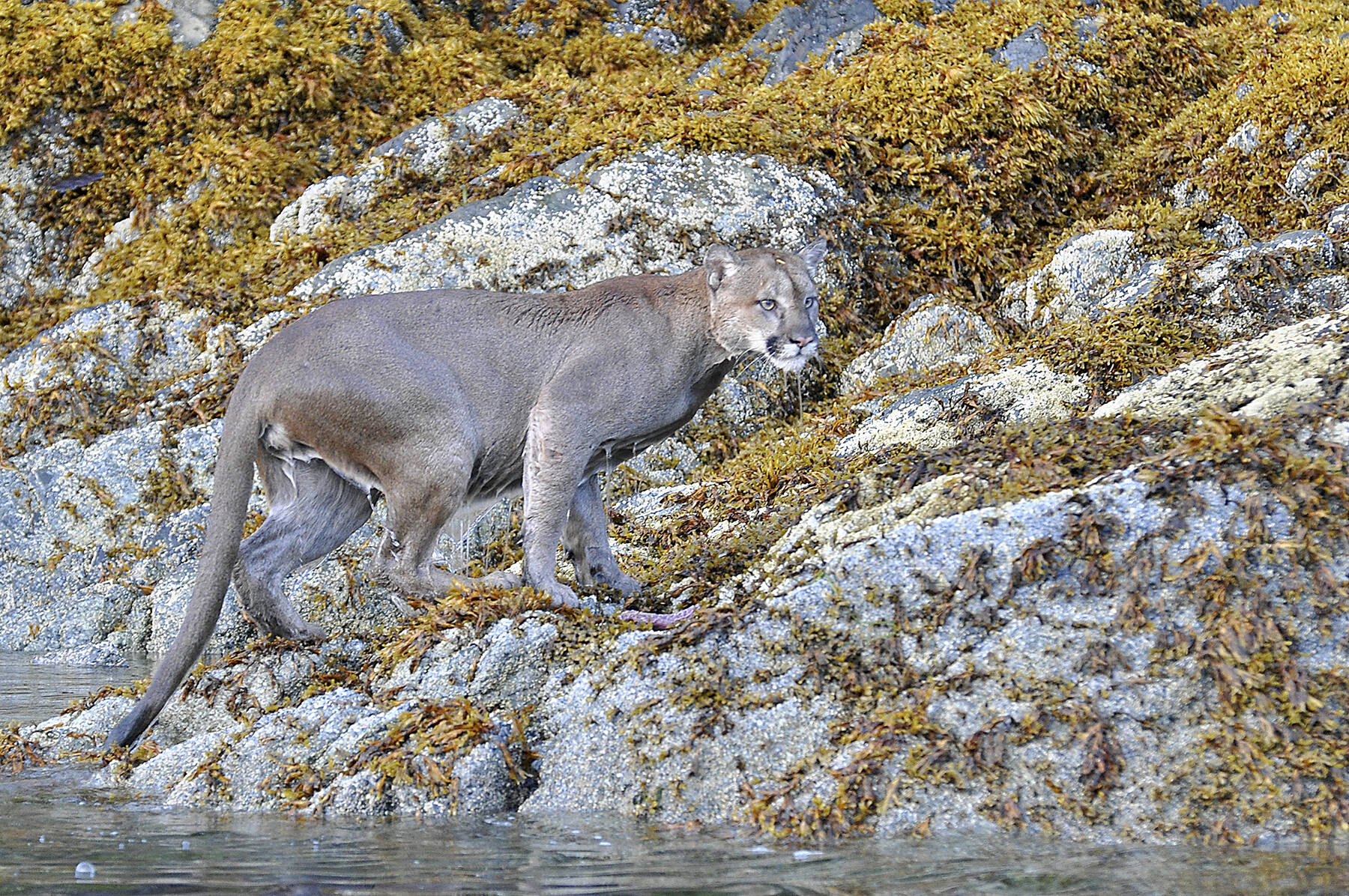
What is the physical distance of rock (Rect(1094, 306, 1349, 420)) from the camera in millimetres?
6273

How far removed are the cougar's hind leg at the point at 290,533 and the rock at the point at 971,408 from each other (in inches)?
136

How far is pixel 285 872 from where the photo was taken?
4609mm

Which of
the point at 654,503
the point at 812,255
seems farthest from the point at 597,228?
the point at 812,255

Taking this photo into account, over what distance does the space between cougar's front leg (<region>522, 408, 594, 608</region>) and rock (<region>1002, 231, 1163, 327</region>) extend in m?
4.53

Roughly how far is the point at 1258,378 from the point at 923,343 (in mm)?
4463

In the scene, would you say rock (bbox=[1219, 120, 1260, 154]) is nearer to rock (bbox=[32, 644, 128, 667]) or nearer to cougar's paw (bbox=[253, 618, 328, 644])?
cougar's paw (bbox=[253, 618, 328, 644])

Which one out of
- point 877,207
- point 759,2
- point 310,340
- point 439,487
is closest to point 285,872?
point 439,487

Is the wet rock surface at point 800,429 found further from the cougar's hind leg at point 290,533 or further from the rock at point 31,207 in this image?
the cougar's hind leg at point 290,533

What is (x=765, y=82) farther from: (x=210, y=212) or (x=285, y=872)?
(x=285, y=872)

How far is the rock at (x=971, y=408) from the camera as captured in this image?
8742mm

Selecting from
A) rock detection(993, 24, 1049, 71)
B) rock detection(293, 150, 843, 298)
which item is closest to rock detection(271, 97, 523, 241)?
rock detection(293, 150, 843, 298)

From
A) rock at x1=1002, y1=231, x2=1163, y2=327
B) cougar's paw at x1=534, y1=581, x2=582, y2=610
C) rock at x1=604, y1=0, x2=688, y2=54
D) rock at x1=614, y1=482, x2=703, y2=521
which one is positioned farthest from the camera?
rock at x1=604, y1=0, x2=688, y2=54

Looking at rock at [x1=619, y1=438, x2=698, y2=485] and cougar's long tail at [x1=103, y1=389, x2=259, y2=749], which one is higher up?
rock at [x1=619, y1=438, x2=698, y2=485]

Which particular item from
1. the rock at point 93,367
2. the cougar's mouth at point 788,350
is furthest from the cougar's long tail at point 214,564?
the rock at point 93,367
